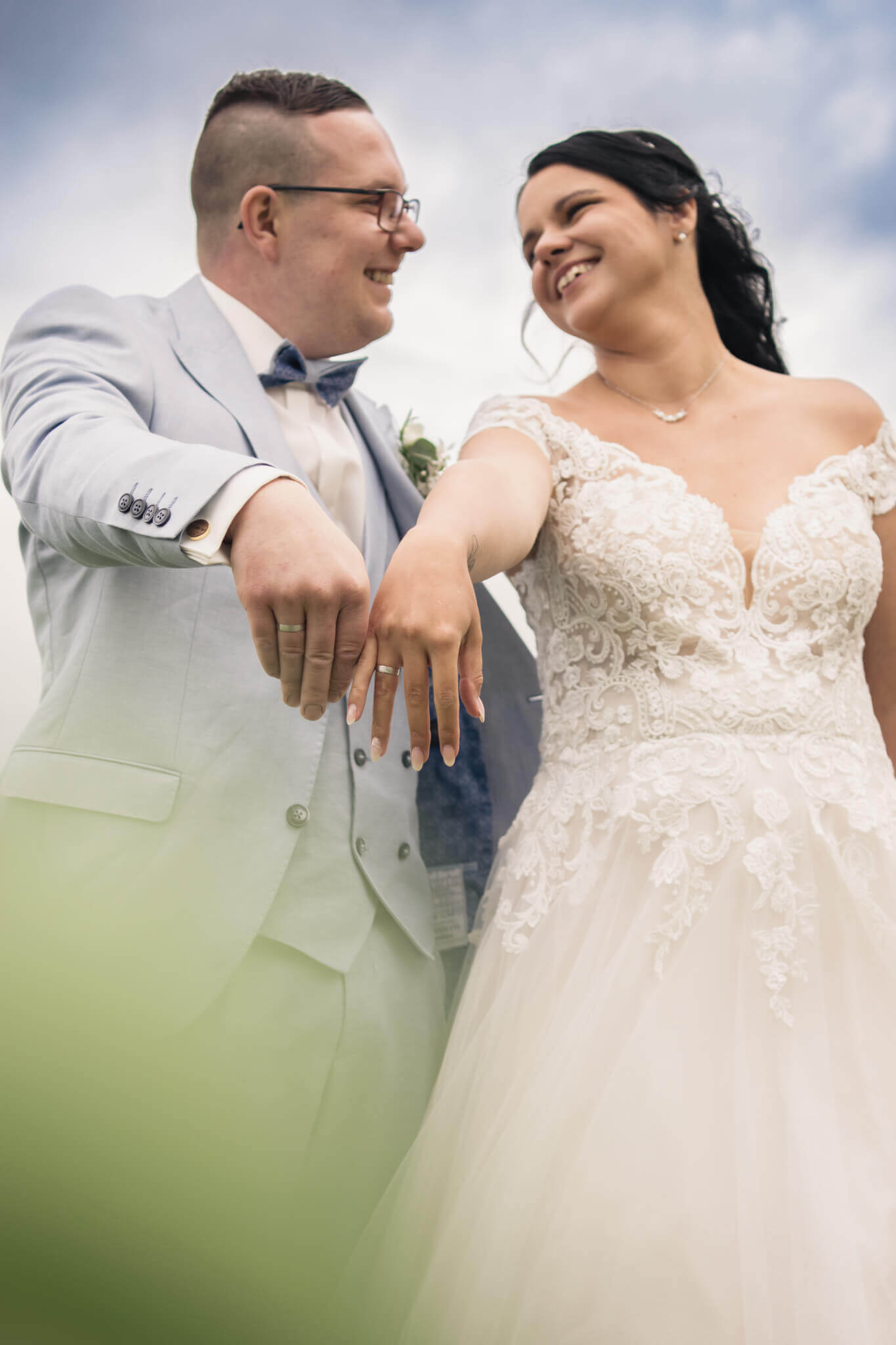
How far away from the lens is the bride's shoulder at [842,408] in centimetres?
174

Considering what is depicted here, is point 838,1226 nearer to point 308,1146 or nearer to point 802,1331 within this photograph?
point 802,1331

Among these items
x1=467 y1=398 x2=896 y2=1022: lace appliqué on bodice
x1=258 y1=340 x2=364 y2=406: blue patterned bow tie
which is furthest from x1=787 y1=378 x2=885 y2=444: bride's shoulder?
x1=258 y1=340 x2=364 y2=406: blue patterned bow tie

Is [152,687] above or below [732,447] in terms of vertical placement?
Result: below

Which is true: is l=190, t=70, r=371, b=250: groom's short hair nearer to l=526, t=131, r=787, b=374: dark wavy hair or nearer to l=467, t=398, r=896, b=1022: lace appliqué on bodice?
l=526, t=131, r=787, b=374: dark wavy hair

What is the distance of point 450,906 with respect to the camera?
5.55 feet

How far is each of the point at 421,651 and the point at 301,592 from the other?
13 centimetres

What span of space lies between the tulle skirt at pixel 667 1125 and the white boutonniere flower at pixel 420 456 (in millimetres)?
798

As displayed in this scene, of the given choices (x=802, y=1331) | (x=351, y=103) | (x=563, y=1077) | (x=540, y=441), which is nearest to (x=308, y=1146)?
(x=563, y=1077)

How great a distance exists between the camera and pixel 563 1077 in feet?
3.89

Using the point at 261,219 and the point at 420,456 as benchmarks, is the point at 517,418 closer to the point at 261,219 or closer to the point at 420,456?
the point at 420,456

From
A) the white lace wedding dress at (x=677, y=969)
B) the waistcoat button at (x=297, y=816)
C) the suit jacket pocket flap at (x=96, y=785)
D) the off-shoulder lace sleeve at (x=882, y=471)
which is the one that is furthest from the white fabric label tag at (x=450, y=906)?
the off-shoulder lace sleeve at (x=882, y=471)

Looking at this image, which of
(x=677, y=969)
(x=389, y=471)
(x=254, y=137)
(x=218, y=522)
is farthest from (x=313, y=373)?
(x=677, y=969)

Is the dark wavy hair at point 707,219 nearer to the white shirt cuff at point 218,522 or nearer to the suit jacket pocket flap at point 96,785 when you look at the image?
the white shirt cuff at point 218,522

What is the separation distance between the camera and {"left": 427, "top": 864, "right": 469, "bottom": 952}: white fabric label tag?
167 centimetres
